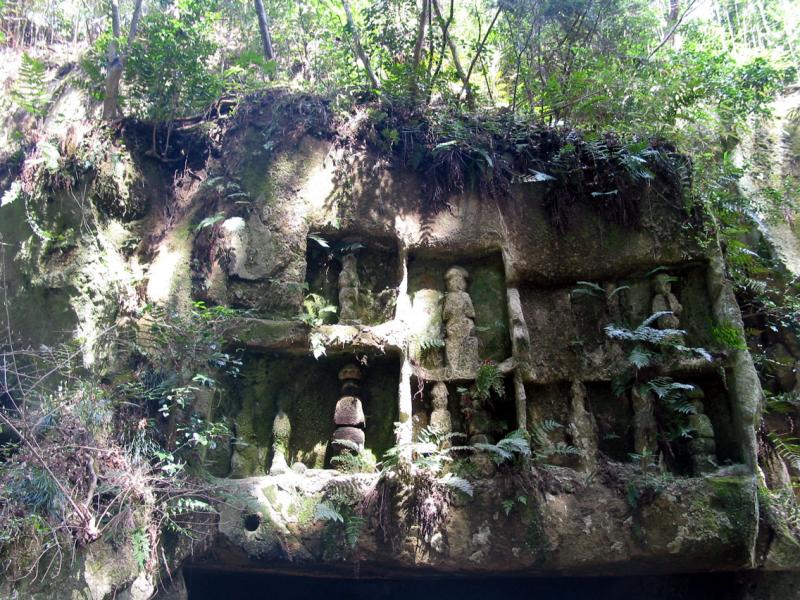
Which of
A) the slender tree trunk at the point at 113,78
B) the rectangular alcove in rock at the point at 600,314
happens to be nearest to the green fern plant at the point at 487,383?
the rectangular alcove in rock at the point at 600,314

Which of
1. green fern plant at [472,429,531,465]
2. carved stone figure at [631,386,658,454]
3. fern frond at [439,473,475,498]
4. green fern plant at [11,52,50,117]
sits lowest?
fern frond at [439,473,475,498]

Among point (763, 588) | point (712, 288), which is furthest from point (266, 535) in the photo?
point (712, 288)

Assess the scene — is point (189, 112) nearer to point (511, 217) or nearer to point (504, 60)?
point (511, 217)

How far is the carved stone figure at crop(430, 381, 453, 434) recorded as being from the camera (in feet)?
18.6

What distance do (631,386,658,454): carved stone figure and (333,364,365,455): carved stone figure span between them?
257 cm

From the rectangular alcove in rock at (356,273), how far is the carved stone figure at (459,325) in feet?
1.90

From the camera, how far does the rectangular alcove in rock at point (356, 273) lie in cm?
645

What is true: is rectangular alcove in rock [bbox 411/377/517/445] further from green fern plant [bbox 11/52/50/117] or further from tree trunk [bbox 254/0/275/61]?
tree trunk [bbox 254/0/275/61]

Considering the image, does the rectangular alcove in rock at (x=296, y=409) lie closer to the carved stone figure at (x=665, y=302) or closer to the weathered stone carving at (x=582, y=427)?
the weathered stone carving at (x=582, y=427)

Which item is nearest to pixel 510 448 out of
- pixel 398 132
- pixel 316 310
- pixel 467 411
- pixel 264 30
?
pixel 467 411

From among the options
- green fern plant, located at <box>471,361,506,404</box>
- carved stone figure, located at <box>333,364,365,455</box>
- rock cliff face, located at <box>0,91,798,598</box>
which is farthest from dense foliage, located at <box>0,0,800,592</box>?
carved stone figure, located at <box>333,364,365,455</box>

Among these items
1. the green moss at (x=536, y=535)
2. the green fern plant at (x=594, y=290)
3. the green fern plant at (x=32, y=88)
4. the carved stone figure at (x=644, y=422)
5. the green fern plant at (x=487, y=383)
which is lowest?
the green moss at (x=536, y=535)

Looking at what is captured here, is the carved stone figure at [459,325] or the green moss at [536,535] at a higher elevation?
the carved stone figure at [459,325]

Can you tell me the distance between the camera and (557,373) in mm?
6027
